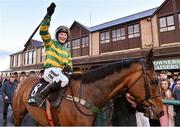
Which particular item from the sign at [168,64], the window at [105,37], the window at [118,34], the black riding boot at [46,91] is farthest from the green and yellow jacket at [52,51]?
the window at [105,37]

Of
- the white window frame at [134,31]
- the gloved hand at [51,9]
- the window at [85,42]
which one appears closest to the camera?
the gloved hand at [51,9]

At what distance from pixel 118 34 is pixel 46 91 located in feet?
57.3

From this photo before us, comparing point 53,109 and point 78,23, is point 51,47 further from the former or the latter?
point 78,23

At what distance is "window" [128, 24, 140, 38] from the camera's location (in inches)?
714

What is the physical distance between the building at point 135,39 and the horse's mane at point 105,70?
11619 mm

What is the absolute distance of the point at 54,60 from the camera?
3.31 metres

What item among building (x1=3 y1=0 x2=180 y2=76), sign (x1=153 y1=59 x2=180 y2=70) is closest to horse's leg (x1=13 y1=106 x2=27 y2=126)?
building (x1=3 y1=0 x2=180 y2=76)

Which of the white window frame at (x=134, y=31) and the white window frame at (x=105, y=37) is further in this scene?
the white window frame at (x=105, y=37)

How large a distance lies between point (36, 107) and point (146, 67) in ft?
6.73

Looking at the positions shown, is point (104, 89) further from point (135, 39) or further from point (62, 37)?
point (135, 39)

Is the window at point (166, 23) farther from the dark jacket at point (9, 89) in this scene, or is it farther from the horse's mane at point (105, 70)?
the horse's mane at point (105, 70)

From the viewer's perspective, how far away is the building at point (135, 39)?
1567cm

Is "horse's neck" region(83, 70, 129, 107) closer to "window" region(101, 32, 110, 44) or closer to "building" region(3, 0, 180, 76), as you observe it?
"building" region(3, 0, 180, 76)

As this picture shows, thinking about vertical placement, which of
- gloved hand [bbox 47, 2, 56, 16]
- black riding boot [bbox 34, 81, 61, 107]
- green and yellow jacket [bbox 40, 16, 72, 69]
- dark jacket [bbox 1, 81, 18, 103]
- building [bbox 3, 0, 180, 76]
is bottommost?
dark jacket [bbox 1, 81, 18, 103]
